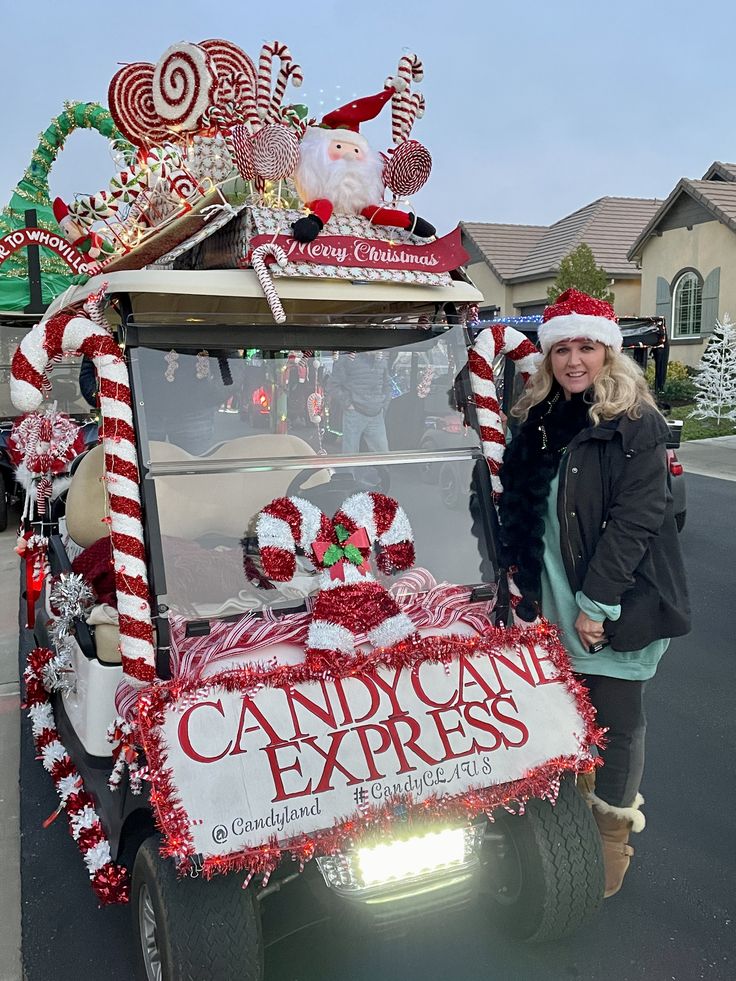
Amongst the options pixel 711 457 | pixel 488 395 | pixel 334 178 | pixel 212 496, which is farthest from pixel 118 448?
pixel 711 457

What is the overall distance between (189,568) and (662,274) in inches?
824

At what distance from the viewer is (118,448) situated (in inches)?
83.8

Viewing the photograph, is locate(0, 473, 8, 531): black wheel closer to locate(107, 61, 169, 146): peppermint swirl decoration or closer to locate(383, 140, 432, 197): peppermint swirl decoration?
locate(107, 61, 169, 146): peppermint swirl decoration

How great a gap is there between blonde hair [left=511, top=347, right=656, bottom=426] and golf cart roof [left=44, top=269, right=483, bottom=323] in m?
0.34

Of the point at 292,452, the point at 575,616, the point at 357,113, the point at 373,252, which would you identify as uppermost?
the point at 357,113

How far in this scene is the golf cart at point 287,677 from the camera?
184 centimetres

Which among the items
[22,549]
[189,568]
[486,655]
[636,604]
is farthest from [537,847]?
[22,549]

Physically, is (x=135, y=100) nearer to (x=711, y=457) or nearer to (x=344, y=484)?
(x=344, y=484)

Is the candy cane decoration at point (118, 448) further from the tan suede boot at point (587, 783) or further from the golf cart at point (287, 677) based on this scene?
the tan suede boot at point (587, 783)

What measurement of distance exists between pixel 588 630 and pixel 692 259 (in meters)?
19.8

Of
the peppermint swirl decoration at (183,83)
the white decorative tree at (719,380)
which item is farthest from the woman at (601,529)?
the white decorative tree at (719,380)

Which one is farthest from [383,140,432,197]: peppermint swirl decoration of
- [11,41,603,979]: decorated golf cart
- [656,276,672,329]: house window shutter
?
[656,276,672,329]: house window shutter

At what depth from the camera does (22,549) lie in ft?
11.0

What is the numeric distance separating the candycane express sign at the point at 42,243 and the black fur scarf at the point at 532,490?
1906mm
